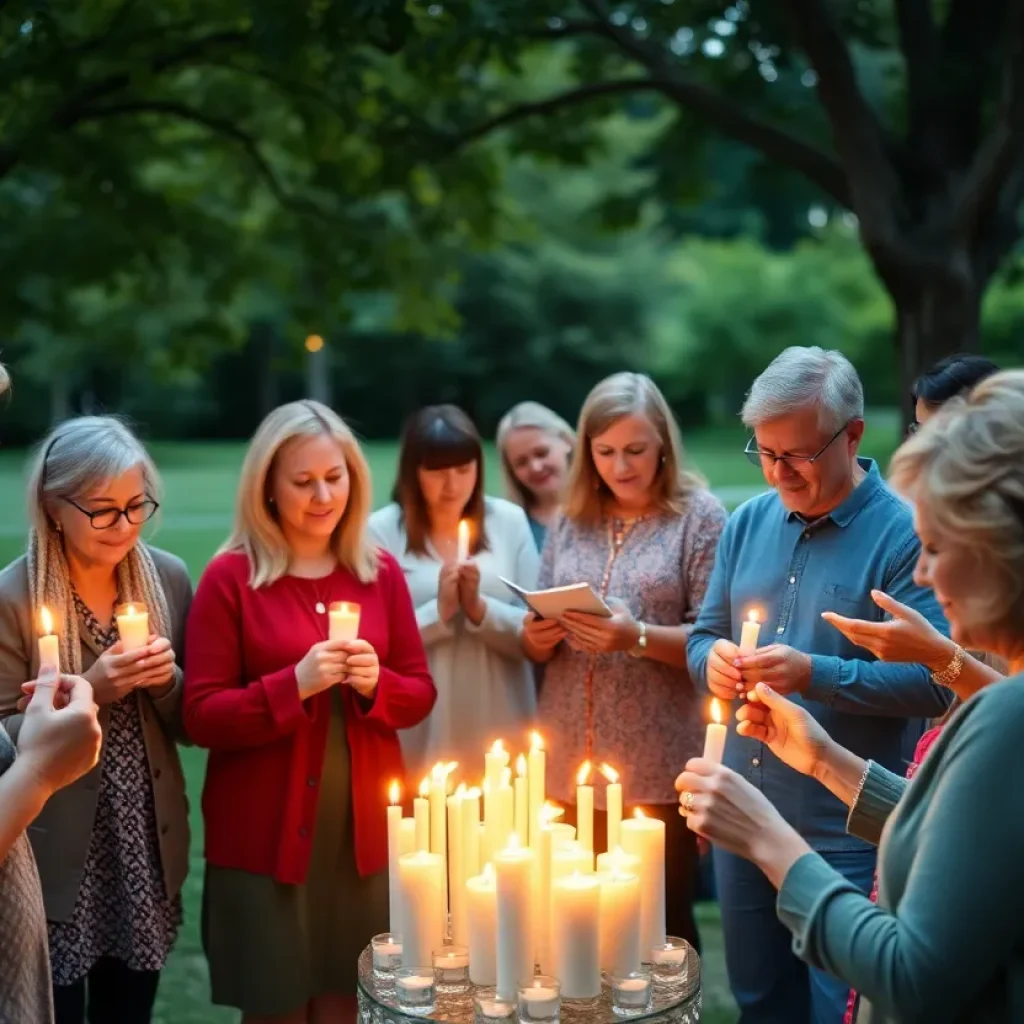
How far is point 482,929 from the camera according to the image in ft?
8.16

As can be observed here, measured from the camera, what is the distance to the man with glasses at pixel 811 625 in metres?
3.15

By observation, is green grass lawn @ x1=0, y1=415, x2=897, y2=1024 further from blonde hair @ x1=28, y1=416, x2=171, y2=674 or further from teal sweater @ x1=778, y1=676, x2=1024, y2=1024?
teal sweater @ x1=778, y1=676, x2=1024, y2=1024

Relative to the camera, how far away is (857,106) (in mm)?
5977

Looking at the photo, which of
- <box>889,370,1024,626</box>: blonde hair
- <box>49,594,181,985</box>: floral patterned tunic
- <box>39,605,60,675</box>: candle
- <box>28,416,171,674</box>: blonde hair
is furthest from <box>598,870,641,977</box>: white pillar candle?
<box>28,416,171,674</box>: blonde hair

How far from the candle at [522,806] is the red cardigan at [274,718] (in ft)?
2.82

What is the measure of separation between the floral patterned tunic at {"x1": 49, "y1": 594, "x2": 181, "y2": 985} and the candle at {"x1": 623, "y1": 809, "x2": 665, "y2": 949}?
5.09ft

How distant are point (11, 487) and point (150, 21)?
41.9ft

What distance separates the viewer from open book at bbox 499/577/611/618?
358 cm

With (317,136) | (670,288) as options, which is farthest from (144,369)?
(317,136)

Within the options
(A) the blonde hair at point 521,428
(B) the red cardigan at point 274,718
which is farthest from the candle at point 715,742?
(A) the blonde hair at point 521,428

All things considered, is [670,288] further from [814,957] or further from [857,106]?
[814,957]

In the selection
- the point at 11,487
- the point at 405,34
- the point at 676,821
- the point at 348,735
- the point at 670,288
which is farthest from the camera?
the point at 670,288

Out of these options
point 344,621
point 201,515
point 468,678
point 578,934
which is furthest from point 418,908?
point 201,515

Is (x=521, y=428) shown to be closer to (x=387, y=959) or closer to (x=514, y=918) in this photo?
(x=387, y=959)
